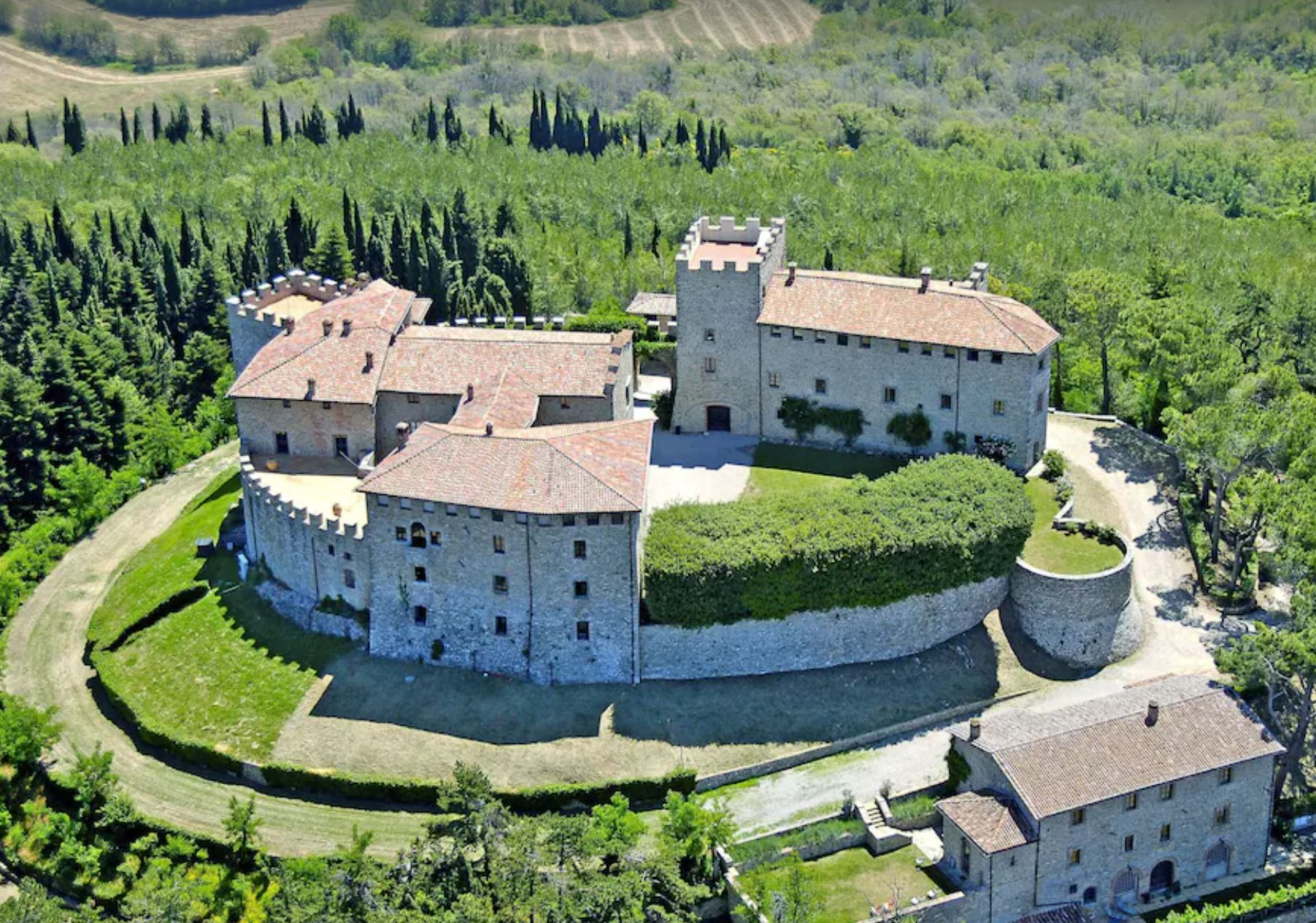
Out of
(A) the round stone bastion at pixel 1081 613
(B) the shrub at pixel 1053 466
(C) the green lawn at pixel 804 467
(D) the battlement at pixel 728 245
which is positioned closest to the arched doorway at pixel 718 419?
(C) the green lawn at pixel 804 467

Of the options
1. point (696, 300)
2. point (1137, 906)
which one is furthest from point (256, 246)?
point (1137, 906)

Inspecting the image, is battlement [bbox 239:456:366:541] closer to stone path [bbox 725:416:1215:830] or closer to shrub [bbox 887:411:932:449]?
stone path [bbox 725:416:1215:830]

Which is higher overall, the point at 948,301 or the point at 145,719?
the point at 948,301

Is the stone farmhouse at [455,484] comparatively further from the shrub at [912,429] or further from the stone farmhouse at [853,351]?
the shrub at [912,429]

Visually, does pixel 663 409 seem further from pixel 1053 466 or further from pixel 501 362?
pixel 1053 466

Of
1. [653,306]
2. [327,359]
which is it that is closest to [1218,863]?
[653,306]

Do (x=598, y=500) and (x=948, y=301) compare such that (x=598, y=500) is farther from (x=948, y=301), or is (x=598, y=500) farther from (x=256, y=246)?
(x=256, y=246)

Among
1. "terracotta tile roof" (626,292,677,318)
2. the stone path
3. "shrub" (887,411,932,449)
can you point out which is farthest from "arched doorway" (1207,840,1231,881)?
"terracotta tile roof" (626,292,677,318)
